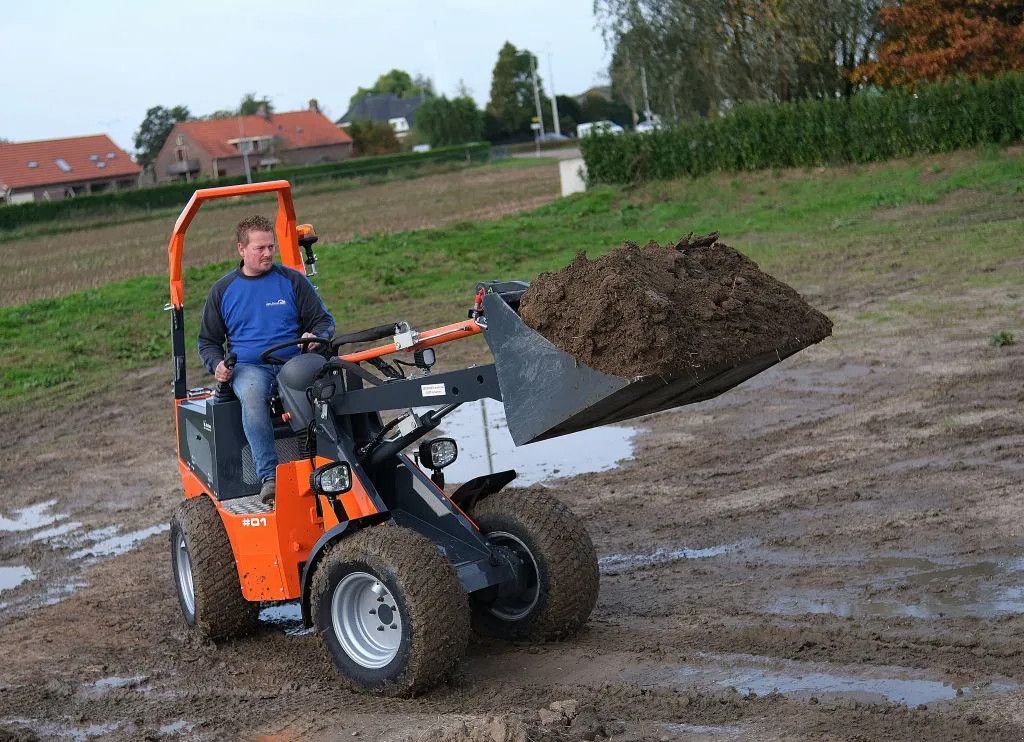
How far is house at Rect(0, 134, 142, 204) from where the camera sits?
268 ft

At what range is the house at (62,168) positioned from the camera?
3216 inches

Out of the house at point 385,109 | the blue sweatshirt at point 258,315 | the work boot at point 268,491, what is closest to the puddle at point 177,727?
the work boot at point 268,491

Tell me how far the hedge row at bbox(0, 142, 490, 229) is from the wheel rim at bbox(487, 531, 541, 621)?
47405mm

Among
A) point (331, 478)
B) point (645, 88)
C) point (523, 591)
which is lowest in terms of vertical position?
point (523, 591)

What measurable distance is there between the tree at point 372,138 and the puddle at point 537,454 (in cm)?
8720

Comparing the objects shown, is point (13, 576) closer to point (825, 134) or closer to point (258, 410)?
point (258, 410)

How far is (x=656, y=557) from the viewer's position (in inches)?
311

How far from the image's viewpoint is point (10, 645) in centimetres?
755

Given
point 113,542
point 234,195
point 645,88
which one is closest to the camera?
point 234,195

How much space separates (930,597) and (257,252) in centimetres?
396

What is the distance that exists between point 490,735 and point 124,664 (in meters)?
2.92

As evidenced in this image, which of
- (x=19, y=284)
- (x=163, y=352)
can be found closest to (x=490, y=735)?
(x=163, y=352)

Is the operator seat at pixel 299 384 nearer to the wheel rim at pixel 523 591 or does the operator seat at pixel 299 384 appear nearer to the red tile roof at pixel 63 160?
the wheel rim at pixel 523 591

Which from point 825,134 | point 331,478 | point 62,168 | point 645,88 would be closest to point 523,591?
point 331,478
